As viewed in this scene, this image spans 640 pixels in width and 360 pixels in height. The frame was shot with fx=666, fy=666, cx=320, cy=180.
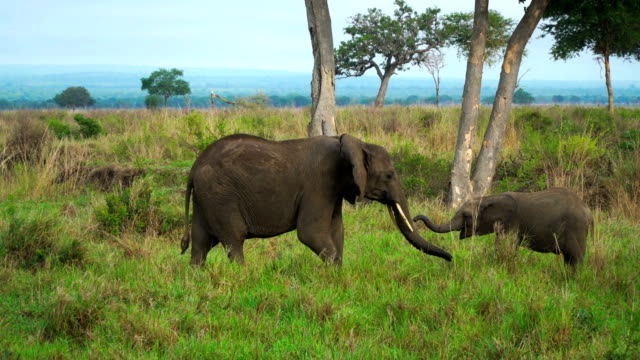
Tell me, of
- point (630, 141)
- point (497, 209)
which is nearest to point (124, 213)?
point (497, 209)

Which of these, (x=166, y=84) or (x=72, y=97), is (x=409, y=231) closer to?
(x=166, y=84)

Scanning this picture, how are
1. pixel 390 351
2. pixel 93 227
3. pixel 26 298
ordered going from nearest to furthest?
pixel 390 351 < pixel 26 298 < pixel 93 227

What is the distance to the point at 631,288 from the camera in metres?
5.61

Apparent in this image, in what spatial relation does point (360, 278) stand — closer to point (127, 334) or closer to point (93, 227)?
point (127, 334)

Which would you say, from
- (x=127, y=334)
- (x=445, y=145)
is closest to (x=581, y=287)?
(x=127, y=334)

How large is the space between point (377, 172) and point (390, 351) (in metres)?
2.05

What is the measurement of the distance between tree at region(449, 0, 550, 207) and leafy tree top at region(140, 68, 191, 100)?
2566 inches

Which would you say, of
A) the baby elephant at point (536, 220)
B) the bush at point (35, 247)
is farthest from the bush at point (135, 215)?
the baby elephant at point (536, 220)

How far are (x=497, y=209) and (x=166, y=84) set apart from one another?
258 feet

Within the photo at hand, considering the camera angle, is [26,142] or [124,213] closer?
[124,213]

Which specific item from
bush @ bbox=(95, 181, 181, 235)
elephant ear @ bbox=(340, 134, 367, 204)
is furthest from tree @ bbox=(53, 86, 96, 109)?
elephant ear @ bbox=(340, 134, 367, 204)

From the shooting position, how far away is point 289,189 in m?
6.11

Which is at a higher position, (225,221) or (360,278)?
(225,221)

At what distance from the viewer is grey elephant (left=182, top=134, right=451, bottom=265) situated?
19.8 feet
